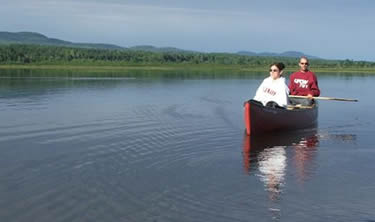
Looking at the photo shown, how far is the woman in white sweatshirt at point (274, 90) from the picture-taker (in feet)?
54.1

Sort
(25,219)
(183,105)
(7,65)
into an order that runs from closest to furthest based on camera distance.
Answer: (25,219) → (183,105) → (7,65)

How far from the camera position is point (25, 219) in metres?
7.71

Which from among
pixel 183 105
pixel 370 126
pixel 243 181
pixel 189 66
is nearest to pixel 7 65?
pixel 189 66

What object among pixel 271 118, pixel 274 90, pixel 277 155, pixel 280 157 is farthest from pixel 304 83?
pixel 280 157

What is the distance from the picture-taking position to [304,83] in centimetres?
1928

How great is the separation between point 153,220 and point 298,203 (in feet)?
8.00

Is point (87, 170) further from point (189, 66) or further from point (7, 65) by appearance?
point (189, 66)

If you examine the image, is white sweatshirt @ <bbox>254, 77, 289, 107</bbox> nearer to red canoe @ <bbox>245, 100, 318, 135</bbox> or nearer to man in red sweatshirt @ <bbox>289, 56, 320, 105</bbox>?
red canoe @ <bbox>245, 100, 318, 135</bbox>

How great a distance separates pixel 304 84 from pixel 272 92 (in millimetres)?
3022

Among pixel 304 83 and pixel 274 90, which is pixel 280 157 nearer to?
pixel 274 90

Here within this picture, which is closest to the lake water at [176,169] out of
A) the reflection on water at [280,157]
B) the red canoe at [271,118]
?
the reflection on water at [280,157]

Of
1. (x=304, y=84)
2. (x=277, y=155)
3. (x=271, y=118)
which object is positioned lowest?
(x=277, y=155)

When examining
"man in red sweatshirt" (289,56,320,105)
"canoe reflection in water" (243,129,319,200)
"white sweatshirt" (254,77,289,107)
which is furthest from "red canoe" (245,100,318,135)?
"man in red sweatshirt" (289,56,320,105)

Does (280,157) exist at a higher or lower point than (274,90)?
lower
